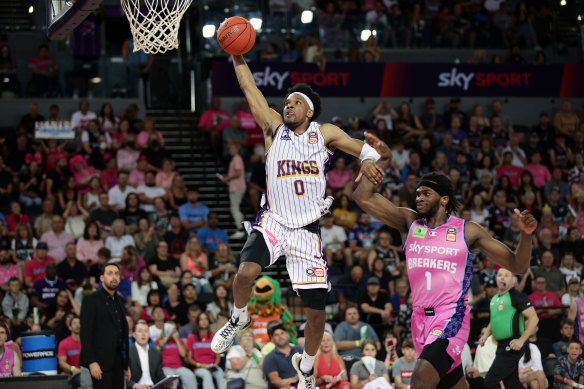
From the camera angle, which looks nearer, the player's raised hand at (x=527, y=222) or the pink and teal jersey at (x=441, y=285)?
the player's raised hand at (x=527, y=222)

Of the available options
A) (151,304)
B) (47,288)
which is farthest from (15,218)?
(151,304)

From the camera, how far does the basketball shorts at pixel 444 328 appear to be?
313 inches

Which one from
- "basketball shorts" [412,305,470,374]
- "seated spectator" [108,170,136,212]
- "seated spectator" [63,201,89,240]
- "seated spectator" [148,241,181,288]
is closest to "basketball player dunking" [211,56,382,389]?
"basketball shorts" [412,305,470,374]

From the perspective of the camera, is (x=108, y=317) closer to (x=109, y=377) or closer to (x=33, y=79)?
(x=109, y=377)

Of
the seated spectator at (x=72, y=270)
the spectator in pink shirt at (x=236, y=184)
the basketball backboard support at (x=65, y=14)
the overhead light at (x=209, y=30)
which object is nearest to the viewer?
the basketball backboard support at (x=65, y=14)

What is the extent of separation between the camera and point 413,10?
2472 cm

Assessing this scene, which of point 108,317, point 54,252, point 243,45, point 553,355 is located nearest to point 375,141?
point 243,45

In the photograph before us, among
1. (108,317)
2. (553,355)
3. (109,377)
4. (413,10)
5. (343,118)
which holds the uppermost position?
(413,10)

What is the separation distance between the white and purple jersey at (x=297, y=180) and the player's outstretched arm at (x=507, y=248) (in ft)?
4.75

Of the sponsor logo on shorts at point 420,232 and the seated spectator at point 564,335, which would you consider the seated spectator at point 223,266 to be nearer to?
the seated spectator at point 564,335

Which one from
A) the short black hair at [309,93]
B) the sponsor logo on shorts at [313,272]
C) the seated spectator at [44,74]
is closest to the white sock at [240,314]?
the sponsor logo on shorts at [313,272]

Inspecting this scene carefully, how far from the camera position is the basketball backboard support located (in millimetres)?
9473

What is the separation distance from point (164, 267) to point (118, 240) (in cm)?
104

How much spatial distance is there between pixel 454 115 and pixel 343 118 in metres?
2.72
